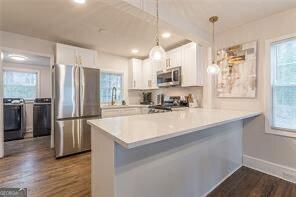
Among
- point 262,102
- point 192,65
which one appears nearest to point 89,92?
point 192,65

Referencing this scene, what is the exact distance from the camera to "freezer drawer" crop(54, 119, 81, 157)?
10.2ft

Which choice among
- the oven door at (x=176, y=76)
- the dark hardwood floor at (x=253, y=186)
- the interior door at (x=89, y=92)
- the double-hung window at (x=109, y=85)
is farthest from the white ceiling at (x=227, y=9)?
the double-hung window at (x=109, y=85)

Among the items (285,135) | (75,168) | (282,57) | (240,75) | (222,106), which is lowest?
(75,168)

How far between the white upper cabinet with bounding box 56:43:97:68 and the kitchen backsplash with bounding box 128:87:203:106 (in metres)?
1.64

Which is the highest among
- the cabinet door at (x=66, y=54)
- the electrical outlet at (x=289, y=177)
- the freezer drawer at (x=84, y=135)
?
the cabinet door at (x=66, y=54)

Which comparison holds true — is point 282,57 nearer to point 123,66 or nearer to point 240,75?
point 240,75

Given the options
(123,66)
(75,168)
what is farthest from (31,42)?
(75,168)

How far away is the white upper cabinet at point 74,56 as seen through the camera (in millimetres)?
3412

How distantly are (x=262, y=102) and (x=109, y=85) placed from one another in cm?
370

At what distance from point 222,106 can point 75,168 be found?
9.39ft

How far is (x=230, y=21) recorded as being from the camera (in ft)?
8.71

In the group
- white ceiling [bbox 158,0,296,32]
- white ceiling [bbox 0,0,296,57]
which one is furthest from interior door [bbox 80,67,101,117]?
white ceiling [bbox 158,0,296,32]

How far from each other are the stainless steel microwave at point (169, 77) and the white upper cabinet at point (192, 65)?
19 cm

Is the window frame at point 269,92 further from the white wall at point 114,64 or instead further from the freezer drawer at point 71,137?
the white wall at point 114,64
